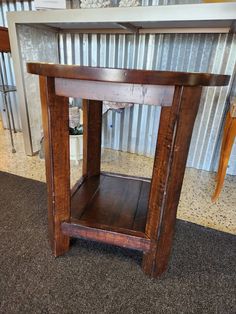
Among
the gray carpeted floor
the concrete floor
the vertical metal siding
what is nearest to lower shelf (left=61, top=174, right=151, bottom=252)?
the gray carpeted floor

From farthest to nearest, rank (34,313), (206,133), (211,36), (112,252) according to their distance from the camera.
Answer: (206,133) → (211,36) → (112,252) → (34,313)

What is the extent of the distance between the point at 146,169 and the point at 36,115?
0.87 m

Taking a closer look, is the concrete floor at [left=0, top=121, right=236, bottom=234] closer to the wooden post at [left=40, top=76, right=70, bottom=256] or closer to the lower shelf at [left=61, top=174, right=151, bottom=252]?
the lower shelf at [left=61, top=174, right=151, bottom=252]

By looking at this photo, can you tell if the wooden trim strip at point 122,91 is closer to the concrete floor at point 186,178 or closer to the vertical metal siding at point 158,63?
the concrete floor at point 186,178

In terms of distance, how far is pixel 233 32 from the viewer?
3.98 feet

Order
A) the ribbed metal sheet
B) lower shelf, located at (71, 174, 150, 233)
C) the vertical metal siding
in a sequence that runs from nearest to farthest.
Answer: lower shelf, located at (71, 174, 150, 233) → the vertical metal siding → the ribbed metal sheet

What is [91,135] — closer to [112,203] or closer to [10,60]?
[112,203]

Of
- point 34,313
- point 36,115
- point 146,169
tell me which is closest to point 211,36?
point 146,169

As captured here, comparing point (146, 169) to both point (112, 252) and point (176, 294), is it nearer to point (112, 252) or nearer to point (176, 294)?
point (112, 252)

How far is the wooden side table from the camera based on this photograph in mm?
512

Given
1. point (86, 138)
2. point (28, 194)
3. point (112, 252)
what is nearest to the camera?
point (112, 252)

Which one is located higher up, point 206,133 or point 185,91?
point 185,91

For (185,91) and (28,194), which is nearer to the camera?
(185,91)

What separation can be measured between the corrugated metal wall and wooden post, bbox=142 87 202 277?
94cm
